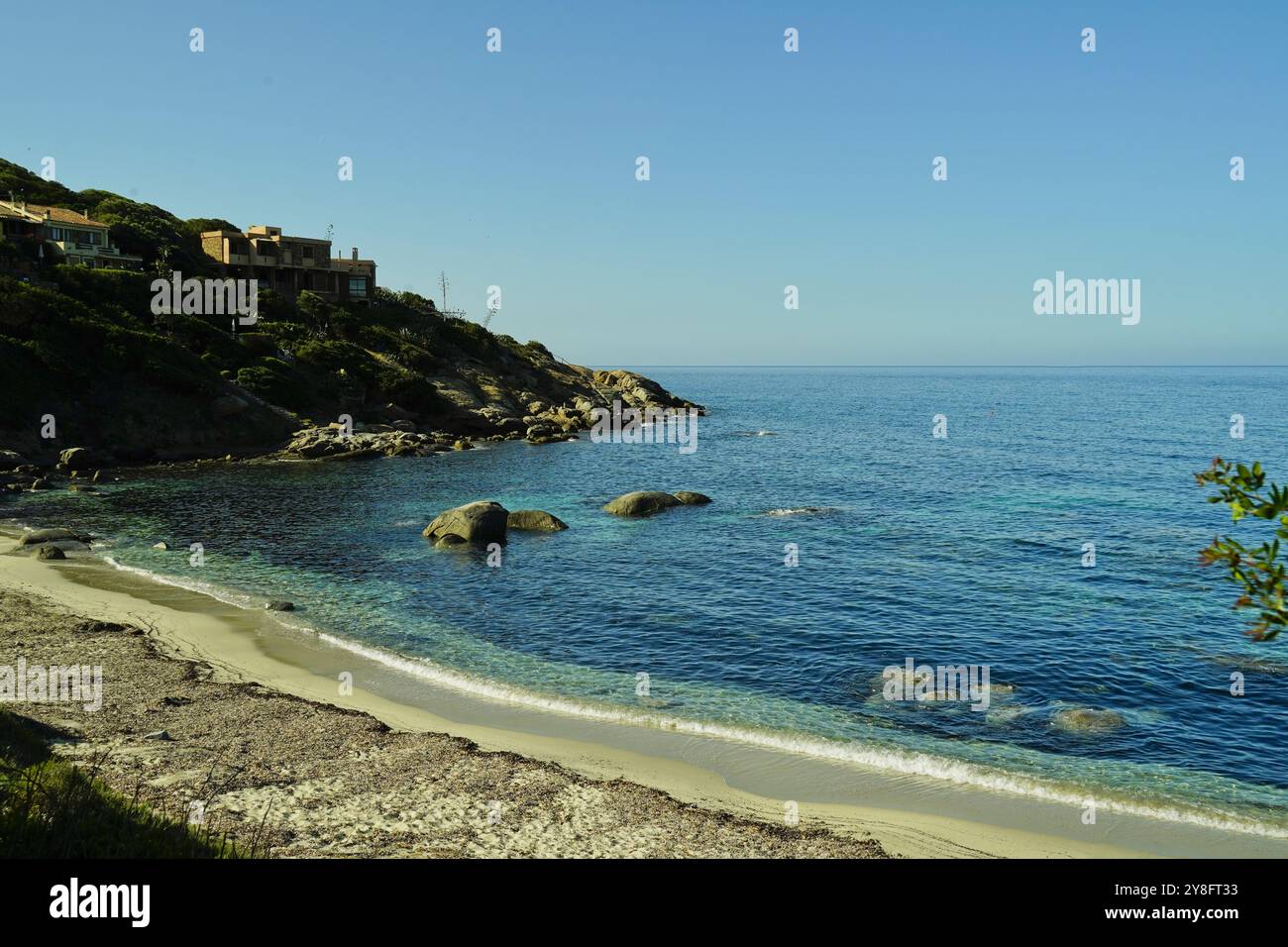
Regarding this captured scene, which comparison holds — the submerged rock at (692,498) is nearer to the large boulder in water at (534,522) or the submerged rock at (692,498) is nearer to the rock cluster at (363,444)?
the large boulder in water at (534,522)

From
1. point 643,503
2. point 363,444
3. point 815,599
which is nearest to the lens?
point 815,599

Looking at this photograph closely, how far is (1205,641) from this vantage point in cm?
2756

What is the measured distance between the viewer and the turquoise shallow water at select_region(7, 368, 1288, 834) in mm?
20531

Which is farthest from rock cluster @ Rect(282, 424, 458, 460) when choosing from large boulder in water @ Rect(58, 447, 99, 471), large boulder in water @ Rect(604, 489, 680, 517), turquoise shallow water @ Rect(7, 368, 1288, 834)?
large boulder in water @ Rect(604, 489, 680, 517)

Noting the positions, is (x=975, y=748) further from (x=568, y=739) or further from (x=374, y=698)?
(x=374, y=698)

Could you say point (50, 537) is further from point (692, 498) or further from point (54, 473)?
point (692, 498)

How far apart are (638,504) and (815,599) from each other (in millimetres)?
19256

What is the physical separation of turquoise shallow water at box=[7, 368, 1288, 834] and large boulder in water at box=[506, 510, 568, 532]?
1.77 m

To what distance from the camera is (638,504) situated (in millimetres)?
50219

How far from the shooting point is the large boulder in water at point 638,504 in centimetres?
4981

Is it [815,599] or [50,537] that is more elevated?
[50,537]

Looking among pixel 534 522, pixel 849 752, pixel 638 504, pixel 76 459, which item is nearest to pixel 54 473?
pixel 76 459

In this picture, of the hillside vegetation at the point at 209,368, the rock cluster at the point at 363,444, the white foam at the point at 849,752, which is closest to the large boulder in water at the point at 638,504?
the white foam at the point at 849,752
